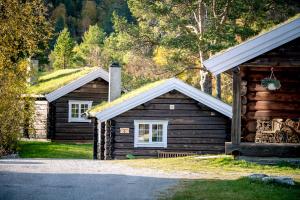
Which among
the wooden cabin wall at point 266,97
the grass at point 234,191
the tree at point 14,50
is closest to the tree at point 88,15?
the tree at point 14,50

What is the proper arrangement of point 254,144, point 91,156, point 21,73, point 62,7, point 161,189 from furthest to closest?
point 62,7 < point 91,156 < point 21,73 < point 254,144 < point 161,189

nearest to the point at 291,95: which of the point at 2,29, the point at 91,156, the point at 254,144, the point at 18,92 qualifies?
the point at 254,144

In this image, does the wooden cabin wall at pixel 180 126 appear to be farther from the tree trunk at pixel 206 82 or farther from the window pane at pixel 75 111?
the window pane at pixel 75 111

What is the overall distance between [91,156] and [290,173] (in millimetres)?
Result: 17921

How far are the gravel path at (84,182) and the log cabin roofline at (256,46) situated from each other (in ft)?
12.5

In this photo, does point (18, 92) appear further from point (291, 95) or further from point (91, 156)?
point (291, 95)

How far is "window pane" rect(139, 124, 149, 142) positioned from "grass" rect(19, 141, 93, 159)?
212 inches

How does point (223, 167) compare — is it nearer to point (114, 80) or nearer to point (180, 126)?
point (180, 126)

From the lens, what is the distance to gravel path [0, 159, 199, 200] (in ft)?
37.7

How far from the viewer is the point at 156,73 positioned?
4209 cm

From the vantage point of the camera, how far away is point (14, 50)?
24.7 m

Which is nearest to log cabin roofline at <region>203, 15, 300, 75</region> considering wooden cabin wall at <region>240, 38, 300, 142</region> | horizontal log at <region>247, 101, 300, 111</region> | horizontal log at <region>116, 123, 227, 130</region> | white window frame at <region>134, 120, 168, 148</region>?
wooden cabin wall at <region>240, 38, 300, 142</region>

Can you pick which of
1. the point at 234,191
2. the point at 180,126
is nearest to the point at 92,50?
the point at 180,126

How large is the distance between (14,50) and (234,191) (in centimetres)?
1566
